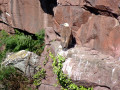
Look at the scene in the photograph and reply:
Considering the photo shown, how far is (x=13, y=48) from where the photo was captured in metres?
7.61

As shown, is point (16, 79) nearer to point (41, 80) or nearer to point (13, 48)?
point (41, 80)

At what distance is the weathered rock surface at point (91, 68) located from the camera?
4.31 m

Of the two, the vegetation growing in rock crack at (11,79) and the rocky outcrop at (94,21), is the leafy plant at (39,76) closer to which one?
the vegetation growing in rock crack at (11,79)

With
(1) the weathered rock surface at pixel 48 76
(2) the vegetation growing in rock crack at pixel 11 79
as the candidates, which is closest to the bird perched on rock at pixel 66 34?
(1) the weathered rock surface at pixel 48 76

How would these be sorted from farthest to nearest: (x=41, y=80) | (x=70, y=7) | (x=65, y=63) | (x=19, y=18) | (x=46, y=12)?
(x=19, y=18) < (x=46, y=12) < (x=41, y=80) < (x=70, y=7) < (x=65, y=63)

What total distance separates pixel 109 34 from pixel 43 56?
263 cm

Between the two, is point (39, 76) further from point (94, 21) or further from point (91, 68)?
→ point (94, 21)

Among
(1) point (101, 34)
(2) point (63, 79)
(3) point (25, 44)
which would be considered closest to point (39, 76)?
(2) point (63, 79)

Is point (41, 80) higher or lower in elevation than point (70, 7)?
lower

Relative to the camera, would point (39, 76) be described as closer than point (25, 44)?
→ Yes

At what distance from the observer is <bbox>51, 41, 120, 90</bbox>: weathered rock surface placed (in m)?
4.31

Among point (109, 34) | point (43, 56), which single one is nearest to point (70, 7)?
point (109, 34)

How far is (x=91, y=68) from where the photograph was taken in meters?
4.64

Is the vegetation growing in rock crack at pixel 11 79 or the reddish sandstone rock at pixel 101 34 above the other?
the reddish sandstone rock at pixel 101 34
